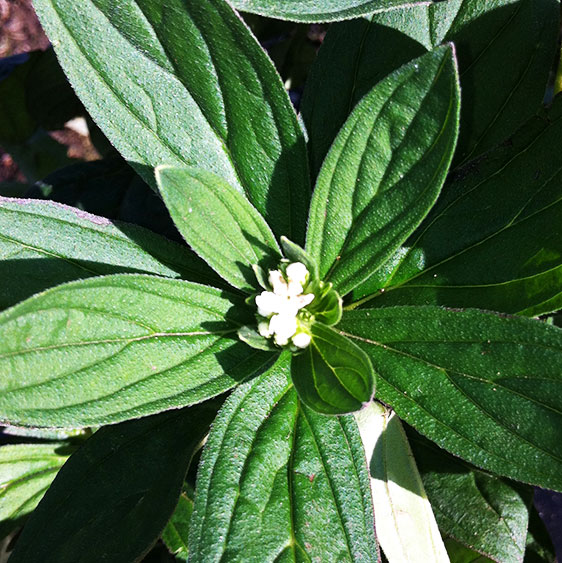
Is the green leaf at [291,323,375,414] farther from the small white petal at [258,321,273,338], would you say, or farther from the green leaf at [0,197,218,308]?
the green leaf at [0,197,218,308]

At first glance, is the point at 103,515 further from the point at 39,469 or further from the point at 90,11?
the point at 90,11

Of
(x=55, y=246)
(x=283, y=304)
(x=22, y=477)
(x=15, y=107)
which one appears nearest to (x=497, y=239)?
(x=283, y=304)

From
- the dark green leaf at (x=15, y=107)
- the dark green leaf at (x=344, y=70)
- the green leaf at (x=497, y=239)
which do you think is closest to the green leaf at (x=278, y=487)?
the green leaf at (x=497, y=239)

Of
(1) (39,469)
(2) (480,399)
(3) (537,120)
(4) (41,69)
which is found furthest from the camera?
(4) (41,69)

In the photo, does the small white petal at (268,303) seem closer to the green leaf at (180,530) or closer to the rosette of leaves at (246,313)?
the rosette of leaves at (246,313)

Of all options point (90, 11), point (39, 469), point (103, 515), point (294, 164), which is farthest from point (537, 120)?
point (39, 469)

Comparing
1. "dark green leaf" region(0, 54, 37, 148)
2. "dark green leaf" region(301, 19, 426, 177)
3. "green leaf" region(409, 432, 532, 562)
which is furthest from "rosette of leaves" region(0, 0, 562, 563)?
"dark green leaf" region(0, 54, 37, 148)

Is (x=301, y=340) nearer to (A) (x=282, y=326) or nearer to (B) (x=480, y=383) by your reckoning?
(A) (x=282, y=326)
